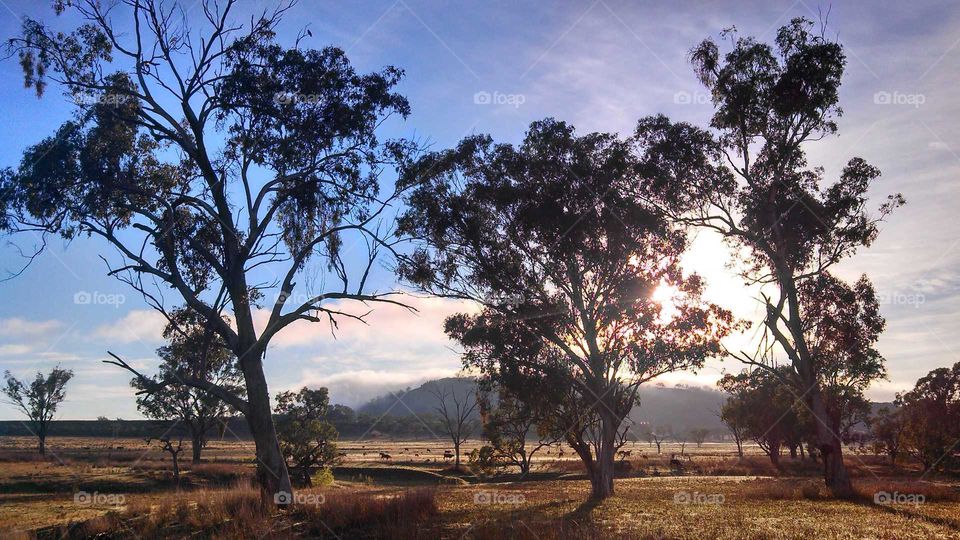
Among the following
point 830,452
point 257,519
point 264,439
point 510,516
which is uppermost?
point 264,439

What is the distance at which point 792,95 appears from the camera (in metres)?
26.3

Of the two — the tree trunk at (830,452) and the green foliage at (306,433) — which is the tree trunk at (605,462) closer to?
the tree trunk at (830,452)

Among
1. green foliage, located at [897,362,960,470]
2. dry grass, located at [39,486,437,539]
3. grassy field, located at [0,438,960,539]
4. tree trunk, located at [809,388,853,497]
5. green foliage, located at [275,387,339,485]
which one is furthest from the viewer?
green foliage, located at [897,362,960,470]

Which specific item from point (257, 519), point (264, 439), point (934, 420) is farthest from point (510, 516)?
point (934, 420)

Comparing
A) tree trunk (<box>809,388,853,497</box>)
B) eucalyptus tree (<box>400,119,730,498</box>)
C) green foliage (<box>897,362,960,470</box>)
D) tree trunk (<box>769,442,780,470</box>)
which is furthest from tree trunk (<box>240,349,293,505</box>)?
tree trunk (<box>769,442,780,470</box>)

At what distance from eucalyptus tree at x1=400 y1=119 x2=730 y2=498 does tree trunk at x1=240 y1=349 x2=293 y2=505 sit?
9106 mm

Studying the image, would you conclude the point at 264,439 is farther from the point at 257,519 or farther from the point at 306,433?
the point at 306,433

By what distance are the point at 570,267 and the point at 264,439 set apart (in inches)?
569

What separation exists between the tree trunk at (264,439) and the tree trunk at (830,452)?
20.3 meters

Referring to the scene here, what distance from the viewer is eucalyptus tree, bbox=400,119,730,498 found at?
25.9 metres

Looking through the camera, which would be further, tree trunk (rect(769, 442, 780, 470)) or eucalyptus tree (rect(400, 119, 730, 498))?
tree trunk (rect(769, 442, 780, 470))

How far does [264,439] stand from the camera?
16.8m

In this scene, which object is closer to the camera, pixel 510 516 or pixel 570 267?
pixel 510 516

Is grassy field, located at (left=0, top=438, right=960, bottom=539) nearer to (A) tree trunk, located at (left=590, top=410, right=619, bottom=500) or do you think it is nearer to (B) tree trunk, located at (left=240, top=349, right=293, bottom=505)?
(B) tree trunk, located at (left=240, top=349, right=293, bottom=505)
